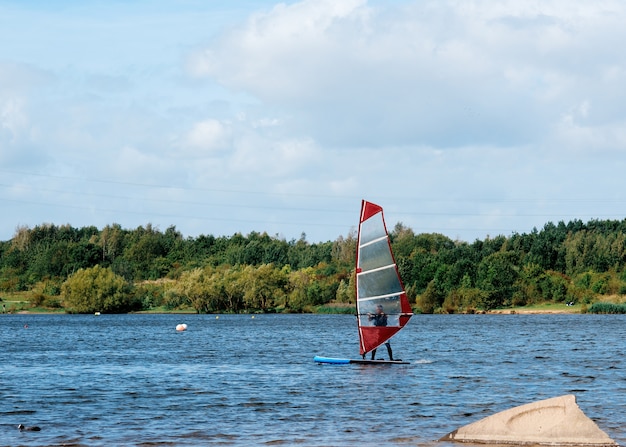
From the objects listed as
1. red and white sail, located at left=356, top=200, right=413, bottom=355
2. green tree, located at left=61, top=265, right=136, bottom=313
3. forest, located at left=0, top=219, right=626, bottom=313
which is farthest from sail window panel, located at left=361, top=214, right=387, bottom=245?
green tree, located at left=61, top=265, right=136, bottom=313

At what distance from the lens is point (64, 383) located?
40.6 m

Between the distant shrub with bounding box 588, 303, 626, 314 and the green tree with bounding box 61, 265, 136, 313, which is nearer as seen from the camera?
the distant shrub with bounding box 588, 303, 626, 314

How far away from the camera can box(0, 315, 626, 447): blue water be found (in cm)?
2627

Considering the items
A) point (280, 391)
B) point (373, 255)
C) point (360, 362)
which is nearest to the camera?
point (280, 391)

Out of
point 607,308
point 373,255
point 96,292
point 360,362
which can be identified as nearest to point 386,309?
point 373,255

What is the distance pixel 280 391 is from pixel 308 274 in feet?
406

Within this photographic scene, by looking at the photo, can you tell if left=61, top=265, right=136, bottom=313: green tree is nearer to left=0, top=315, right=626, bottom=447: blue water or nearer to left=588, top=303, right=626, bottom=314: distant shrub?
left=588, top=303, right=626, bottom=314: distant shrub

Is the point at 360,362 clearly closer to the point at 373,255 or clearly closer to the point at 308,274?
the point at 373,255

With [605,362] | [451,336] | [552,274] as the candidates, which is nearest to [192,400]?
[605,362]

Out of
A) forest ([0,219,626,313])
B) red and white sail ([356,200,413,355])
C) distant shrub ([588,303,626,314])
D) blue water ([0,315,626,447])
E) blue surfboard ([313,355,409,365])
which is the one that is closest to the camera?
blue water ([0,315,626,447])

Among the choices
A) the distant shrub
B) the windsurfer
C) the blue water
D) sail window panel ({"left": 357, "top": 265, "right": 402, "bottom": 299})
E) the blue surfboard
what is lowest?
the blue water

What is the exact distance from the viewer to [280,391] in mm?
36812

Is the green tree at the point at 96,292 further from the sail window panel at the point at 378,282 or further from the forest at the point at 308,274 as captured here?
the sail window panel at the point at 378,282

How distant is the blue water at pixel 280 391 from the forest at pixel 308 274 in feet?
262
